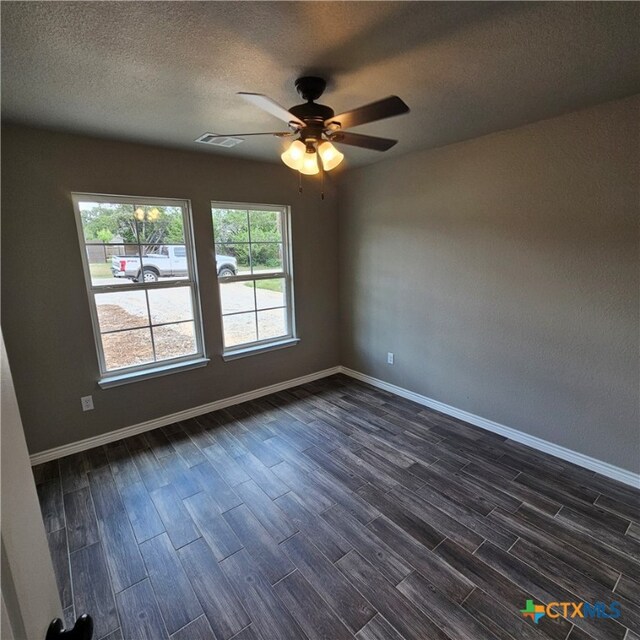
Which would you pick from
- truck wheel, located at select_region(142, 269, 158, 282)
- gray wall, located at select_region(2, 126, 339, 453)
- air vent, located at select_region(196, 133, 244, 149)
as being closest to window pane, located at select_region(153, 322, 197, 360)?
gray wall, located at select_region(2, 126, 339, 453)

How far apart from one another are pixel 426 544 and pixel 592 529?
972 mm

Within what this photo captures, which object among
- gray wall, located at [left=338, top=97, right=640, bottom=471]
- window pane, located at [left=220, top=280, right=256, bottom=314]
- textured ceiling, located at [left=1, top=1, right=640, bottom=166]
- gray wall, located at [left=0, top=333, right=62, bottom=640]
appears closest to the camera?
gray wall, located at [left=0, top=333, right=62, bottom=640]

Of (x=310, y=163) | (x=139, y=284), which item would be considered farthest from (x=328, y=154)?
(x=139, y=284)

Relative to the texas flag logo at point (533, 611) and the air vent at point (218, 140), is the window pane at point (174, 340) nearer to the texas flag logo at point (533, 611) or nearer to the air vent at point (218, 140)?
the air vent at point (218, 140)

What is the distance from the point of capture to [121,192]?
2.75 m

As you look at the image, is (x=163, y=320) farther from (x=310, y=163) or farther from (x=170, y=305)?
(x=310, y=163)

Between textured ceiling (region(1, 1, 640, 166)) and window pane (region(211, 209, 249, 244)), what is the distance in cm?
103

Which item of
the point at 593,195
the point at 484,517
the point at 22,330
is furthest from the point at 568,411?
the point at 22,330

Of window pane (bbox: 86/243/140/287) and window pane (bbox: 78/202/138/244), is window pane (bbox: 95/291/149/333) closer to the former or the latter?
window pane (bbox: 86/243/140/287)

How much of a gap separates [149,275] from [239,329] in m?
1.02

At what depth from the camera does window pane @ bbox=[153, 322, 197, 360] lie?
10.3 ft

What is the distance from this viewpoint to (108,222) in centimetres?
278

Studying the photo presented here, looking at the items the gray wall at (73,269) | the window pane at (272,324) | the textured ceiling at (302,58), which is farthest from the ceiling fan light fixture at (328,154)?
the window pane at (272,324)

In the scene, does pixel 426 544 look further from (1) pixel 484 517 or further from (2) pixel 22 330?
(2) pixel 22 330
